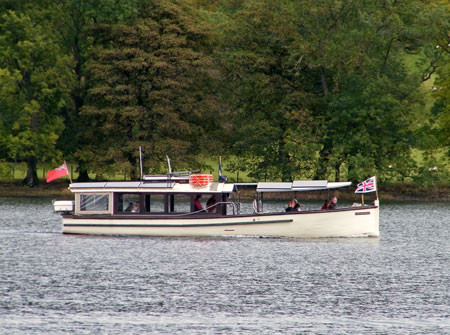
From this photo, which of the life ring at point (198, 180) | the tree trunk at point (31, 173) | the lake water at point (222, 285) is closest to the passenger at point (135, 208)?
the lake water at point (222, 285)

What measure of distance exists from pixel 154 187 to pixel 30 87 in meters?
48.0

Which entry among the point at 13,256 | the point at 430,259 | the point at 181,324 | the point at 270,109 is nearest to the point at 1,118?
the point at 270,109

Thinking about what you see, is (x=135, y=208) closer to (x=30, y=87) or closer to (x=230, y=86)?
(x=230, y=86)

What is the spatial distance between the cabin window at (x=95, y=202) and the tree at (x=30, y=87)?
132 ft

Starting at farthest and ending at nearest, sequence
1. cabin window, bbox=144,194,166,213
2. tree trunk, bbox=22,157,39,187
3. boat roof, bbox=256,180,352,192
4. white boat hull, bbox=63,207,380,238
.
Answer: tree trunk, bbox=22,157,39,187
cabin window, bbox=144,194,166,213
white boat hull, bbox=63,207,380,238
boat roof, bbox=256,180,352,192

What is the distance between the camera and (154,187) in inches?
2175

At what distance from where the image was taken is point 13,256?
50594 millimetres

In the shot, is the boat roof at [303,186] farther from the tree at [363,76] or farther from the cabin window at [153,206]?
the tree at [363,76]

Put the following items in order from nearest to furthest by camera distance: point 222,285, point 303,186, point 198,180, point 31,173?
point 222,285 → point 303,186 → point 198,180 → point 31,173

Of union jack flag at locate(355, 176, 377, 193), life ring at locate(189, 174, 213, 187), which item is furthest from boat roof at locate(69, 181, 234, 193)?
union jack flag at locate(355, 176, 377, 193)

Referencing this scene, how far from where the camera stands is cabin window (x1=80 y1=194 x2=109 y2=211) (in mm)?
56625

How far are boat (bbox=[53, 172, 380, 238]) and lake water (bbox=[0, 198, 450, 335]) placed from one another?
76 cm

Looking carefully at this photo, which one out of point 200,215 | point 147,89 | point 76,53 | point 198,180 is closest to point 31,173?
point 76,53

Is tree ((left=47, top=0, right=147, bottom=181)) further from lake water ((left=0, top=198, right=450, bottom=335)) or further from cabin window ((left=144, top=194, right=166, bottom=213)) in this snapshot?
lake water ((left=0, top=198, right=450, bottom=335))
